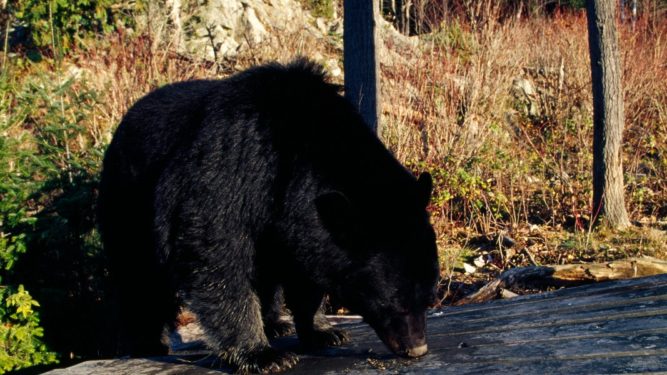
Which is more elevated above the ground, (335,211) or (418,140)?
(418,140)

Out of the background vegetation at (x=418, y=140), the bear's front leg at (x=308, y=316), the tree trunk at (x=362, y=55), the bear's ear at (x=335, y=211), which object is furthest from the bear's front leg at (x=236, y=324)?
the tree trunk at (x=362, y=55)

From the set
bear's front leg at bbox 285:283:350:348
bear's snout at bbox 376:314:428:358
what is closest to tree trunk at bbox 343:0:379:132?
bear's front leg at bbox 285:283:350:348

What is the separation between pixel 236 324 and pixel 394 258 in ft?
3.34

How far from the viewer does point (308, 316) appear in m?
4.28

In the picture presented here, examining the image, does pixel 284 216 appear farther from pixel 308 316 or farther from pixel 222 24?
pixel 222 24

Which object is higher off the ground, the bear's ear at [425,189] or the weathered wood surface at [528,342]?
the bear's ear at [425,189]

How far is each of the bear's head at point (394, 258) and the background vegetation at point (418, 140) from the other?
9.51ft

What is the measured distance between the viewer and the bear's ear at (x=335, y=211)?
11.8ft

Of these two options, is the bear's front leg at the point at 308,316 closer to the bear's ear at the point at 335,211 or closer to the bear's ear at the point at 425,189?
the bear's ear at the point at 335,211

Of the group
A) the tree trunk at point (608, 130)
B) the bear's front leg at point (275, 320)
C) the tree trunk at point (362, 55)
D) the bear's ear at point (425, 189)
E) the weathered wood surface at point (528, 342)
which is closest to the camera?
the weathered wood surface at point (528, 342)

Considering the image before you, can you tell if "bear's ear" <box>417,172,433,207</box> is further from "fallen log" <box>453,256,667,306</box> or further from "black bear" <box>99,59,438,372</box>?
"fallen log" <box>453,256,667,306</box>

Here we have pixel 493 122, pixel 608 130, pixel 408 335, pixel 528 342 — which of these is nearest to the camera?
pixel 408 335

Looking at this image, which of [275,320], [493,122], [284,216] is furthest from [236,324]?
[493,122]

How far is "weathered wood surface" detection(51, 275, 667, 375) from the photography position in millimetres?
3254
